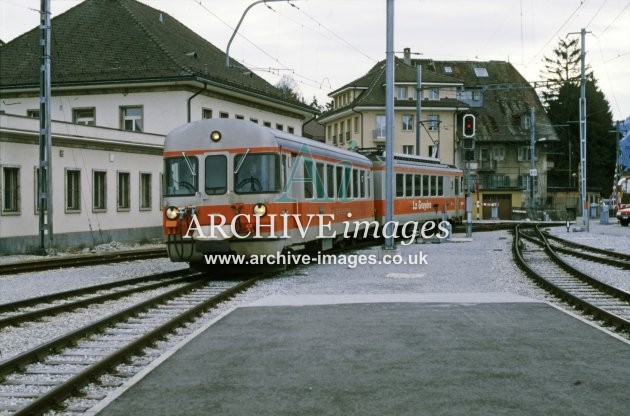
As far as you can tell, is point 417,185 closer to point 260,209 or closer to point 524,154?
point 260,209

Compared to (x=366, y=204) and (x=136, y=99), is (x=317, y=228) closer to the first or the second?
(x=366, y=204)

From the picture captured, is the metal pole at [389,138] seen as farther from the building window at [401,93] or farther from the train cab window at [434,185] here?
the building window at [401,93]

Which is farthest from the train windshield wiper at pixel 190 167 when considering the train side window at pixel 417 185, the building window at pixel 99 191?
the train side window at pixel 417 185

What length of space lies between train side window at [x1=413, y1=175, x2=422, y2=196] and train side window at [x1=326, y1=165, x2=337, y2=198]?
9653mm

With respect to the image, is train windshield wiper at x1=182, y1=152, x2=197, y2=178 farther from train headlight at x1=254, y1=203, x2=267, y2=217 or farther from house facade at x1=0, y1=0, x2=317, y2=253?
house facade at x1=0, y1=0, x2=317, y2=253

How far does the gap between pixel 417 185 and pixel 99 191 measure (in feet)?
36.7

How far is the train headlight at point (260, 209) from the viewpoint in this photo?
15.6m

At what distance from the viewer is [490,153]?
77.2m

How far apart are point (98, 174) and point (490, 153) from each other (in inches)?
2100

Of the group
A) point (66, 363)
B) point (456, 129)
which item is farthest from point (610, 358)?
point (456, 129)

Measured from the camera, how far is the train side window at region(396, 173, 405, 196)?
89.3 ft

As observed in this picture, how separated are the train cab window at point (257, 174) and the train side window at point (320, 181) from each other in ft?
8.71

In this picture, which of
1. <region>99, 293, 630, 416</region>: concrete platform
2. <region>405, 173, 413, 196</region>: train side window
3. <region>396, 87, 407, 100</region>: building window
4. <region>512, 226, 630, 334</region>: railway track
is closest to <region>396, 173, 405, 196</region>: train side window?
<region>405, 173, 413, 196</region>: train side window

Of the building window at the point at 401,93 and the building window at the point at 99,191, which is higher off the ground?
the building window at the point at 401,93
